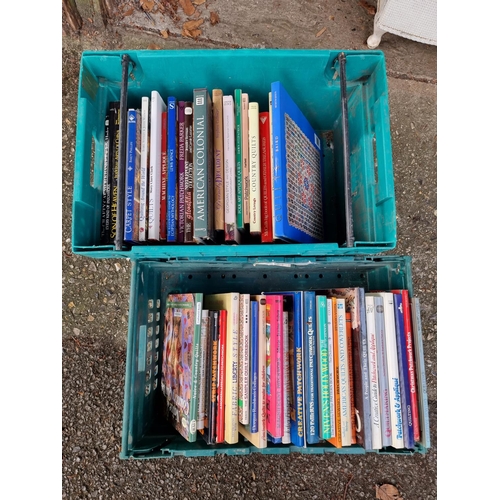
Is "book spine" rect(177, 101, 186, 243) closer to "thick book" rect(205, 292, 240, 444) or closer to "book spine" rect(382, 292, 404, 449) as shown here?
"thick book" rect(205, 292, 240, 444)

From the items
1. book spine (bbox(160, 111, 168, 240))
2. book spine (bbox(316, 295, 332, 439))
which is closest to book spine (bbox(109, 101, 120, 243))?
book spine (bbox(160, 111, 168, 240))

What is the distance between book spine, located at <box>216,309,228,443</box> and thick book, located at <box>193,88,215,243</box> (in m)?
0.23

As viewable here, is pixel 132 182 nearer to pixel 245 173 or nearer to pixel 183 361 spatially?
pixel 245 173

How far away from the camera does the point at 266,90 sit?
1078 millimetres

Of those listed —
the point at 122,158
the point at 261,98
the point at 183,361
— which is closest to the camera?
the point at 122,158

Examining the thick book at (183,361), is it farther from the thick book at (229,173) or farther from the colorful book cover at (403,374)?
the colorful book cover at (403,374)

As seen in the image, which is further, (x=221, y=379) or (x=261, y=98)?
(x=261, y=98)

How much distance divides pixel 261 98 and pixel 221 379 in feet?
2.72

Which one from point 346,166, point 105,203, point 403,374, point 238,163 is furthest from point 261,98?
point 403,374

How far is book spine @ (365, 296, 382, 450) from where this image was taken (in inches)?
35.5

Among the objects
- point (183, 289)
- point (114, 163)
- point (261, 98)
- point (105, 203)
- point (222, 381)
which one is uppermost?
point (261, 98)

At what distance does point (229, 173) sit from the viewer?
931 mm

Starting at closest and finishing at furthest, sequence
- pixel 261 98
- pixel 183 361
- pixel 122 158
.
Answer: pixel 122 158, pixel 183 361, pixel 261 98

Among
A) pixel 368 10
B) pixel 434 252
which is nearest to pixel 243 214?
pixel 434 252
